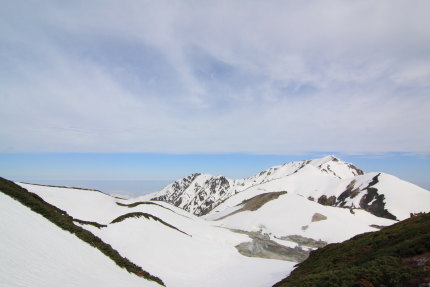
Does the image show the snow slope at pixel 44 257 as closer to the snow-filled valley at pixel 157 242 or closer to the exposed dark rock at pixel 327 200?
the snow-filled valley at pixel 157 242

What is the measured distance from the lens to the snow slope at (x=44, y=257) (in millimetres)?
12906

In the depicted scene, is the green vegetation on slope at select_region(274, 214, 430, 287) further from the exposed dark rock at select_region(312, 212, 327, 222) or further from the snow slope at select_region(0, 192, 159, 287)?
the exposed dark rock at select_region(312, 212, 327, 222)

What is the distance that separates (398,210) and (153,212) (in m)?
151

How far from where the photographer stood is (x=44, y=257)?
15398mm

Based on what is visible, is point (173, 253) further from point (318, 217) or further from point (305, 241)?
point (318, 217)

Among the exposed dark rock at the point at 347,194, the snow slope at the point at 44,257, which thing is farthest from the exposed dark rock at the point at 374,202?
the snow slope at the point at 44,257

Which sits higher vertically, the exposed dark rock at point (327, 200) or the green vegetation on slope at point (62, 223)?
the exposed dark rock at point (327, 200)

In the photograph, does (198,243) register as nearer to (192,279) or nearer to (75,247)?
(192,279)

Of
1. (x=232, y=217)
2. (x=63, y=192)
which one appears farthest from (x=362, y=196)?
(x=63, y=192)

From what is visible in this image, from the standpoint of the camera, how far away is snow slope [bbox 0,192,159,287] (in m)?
12.9

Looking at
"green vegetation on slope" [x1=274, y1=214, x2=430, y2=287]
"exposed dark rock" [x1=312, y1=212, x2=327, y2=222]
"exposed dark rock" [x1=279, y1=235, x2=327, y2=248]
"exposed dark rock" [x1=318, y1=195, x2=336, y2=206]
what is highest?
"exposed dark rock" [x1=318, y1=195, x2=336, y2=206]

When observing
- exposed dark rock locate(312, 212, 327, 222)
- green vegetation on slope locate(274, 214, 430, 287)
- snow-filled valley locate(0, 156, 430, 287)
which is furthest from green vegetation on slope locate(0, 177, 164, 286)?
exposed dark rock locate(312, 212, 327, 222)

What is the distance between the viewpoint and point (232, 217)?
106m

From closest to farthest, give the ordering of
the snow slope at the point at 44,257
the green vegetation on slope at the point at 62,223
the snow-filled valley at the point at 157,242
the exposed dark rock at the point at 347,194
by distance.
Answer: the snow slope at the point at 44,257
the snow-filled valley at the point at 157,242
the green vegetation on slope at the point at 62,223
the exposed dark rock at the point at 347,194
